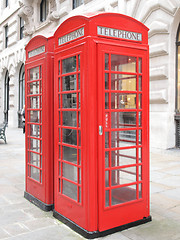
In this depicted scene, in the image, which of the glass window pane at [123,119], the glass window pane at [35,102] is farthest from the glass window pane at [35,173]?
the glass window pane at [123,119]

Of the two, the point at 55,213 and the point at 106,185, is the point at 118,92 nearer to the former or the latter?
the point at 106,185

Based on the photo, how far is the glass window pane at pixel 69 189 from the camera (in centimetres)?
354

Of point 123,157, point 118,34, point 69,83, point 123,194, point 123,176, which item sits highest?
point 118,34

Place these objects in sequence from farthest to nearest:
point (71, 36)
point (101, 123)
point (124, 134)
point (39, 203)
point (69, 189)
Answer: point (39, 203) < point (124, 134) < point (69, 189) < point (71, 36) < point (101, 123)

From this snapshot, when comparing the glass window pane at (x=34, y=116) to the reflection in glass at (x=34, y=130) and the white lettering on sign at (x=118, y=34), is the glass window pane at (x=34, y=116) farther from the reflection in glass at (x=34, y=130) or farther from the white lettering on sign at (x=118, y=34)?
the white lettering on sign at (x=118, y=34)

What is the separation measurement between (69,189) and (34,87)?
69.5 inches

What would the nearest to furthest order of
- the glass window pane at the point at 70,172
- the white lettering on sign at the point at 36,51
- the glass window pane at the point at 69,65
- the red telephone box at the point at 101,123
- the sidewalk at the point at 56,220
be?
1. the red telephone box at the point at 101,123
2. the sidewalk at the point at 56,220
3. the glass window pane at the point at 69,65
4. the glass window pane at the point at 70,172
5. the white lettering on sign at the point at 36,51

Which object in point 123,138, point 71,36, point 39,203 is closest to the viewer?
point 71,36

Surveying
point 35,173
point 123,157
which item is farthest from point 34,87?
point 123,157

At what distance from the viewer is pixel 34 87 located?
4.56 m

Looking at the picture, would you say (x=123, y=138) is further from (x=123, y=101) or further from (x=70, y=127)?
(x=70, y=127)

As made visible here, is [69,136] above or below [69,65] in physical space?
below

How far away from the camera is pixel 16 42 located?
2162cm

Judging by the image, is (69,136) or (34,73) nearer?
(69,136)
